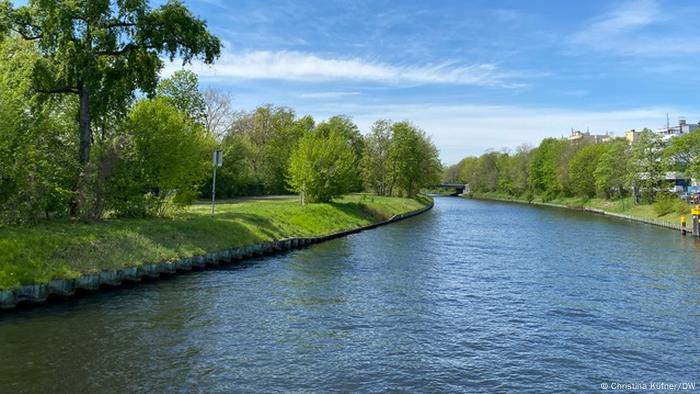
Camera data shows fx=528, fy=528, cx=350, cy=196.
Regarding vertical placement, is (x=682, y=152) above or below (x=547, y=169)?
above

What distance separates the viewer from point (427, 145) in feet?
382

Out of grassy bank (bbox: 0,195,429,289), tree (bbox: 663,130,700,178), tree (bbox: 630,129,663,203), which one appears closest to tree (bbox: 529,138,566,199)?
tree (bbox: 630,129,663,203)

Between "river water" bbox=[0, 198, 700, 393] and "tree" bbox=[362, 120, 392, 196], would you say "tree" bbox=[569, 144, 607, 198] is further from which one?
"river water" bbox=[0, 198, 700, 393]

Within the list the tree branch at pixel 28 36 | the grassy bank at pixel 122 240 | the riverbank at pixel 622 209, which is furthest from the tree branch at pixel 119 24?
the riverbank at pixel 622 209

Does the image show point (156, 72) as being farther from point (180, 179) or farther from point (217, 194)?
point (217, 194)

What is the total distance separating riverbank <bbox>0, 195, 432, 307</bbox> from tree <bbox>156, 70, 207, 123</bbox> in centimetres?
3698

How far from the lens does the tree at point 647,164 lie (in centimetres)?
8969

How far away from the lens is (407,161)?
105438mm

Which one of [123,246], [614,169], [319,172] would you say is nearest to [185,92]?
[319,172]

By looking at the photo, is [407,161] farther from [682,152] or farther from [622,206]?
[682,152]

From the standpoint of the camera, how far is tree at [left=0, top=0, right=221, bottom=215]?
1255 inches

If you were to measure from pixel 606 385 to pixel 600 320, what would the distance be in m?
7.34

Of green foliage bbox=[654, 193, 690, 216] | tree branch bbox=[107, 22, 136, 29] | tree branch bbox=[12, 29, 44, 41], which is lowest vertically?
green foliage bbox=[654, 193, 690, 216]

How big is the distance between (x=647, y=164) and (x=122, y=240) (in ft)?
294
